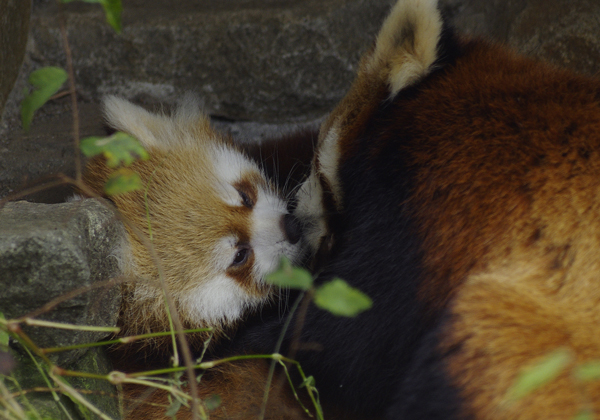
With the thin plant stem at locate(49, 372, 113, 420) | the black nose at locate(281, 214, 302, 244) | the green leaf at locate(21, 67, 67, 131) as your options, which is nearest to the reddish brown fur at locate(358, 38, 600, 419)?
the black nose at locate(281, 214, 302, 244)

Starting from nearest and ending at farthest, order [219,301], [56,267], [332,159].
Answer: [56,267], [332,159], [219,301]

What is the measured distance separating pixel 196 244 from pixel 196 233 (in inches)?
1.7

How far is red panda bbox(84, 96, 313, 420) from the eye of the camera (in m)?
2.14

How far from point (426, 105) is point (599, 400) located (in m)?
0.97

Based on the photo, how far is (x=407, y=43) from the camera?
73.4 inches

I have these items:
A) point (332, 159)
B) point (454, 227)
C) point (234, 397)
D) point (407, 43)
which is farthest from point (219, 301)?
point (407, 43)

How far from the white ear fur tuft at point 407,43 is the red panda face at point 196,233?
764 mm

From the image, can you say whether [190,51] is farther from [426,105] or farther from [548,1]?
[548,1]

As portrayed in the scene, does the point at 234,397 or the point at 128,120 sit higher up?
the point at 128,120

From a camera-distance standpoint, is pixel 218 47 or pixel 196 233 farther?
pixel 218 47

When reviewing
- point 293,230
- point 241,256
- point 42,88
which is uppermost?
point 42,88

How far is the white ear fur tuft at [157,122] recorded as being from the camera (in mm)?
2369

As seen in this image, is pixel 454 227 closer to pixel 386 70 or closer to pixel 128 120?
pixel 386 70

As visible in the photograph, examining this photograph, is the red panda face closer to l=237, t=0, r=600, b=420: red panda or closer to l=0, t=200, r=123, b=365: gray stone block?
l=237, t=0, r=600, b=420: red panda
